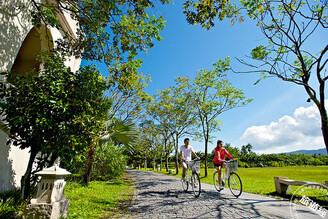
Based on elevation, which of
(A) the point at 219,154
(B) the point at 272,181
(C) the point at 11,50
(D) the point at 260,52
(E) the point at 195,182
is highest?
(D) the point at 260,52

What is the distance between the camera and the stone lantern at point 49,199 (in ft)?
9.96

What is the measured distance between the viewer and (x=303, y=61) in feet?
20.5

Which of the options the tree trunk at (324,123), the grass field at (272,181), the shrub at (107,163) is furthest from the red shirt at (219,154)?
the shrub at (107,163)

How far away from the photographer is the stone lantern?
3.04 metres

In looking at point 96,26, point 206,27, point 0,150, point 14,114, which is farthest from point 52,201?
point 206,27

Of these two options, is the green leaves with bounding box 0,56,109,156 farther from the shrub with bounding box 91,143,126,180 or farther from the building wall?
the shrub with bounding box 91,143,126,180

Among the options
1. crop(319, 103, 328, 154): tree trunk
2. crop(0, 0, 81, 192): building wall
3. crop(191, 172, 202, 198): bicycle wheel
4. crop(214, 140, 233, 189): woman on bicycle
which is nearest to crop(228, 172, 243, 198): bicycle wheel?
crop(214, 140, 233, 189): woman on bicycle

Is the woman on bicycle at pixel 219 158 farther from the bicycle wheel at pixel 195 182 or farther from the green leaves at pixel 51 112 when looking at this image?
the green leaves at pixel 51 112

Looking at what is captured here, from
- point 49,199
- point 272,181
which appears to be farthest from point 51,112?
point 272,181

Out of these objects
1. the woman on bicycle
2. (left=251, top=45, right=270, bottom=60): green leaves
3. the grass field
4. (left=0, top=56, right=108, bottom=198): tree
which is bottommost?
the grass field

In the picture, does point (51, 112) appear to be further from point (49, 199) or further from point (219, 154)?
point (219, 154)

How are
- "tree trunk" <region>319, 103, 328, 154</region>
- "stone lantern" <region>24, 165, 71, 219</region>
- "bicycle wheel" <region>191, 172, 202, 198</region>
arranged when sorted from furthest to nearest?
"bicycle wheel" <region>191, 172, 202, 198</region>
"tree trunk" <region>319, 103, 328, 154</region>
"stone lantern" <region>24, 165, 71, 219</region>

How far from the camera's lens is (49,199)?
10.5ft

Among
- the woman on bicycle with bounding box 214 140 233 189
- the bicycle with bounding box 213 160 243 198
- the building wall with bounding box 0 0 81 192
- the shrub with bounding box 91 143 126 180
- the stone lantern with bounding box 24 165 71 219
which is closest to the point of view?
the stone lantern with bounding box 24 165 71 219
